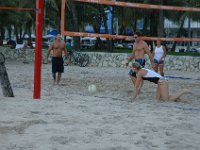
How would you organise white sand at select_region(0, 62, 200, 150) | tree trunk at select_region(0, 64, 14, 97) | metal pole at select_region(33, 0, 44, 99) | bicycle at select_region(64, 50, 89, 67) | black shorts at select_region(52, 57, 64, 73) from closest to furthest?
1. white sand at select_region(0, 62, 200, 150)
2. metal pole at select_region(33, 0, 44, 99)
3. tree trunk at select_region(0, 64, 14, 97)
4. black shorts at select_region(52, 57, 64, 73)
5. bicycle at select_region(64, 50, 89, 67)

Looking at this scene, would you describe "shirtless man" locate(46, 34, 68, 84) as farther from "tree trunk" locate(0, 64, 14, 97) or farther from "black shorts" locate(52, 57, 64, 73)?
"tree trunk" locate(0, 64, 14, 97)

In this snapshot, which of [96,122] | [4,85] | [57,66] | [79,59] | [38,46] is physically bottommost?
[96,122]

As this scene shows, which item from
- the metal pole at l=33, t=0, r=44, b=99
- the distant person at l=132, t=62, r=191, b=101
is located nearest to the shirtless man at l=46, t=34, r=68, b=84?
the metal pole at l=33, t=0, r=44, b=99

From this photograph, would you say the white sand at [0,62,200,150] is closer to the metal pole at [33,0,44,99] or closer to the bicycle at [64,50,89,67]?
the metal pole at [33,0,44,99]

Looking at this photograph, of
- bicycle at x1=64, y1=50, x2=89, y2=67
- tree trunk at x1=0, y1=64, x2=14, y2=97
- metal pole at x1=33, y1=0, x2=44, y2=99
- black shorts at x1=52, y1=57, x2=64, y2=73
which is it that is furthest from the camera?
bicycle at x1=64, y1=50, x2=89, y2=67

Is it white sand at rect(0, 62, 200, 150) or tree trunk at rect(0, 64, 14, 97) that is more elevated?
tree trunk at rect(0, 64, 14, 97)

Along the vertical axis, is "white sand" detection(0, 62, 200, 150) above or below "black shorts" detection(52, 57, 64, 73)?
below

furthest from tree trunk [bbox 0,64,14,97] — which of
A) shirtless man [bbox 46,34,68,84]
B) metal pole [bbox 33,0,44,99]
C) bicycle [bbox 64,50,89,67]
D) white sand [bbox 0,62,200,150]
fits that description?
bicycle [bbox 64,50,89,67]

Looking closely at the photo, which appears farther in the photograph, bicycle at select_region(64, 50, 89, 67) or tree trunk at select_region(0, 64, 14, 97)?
bicycle at select_region(64, 50, 89, 67)

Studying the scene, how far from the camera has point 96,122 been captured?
660cm

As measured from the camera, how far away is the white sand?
17.4 ft

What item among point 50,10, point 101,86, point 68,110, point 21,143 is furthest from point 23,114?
point 50,10

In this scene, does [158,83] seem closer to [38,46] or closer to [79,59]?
[38,46]

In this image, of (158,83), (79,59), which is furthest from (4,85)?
(79,59)
